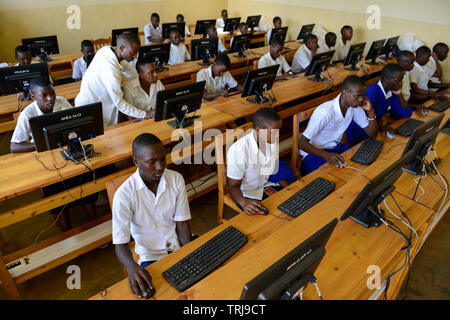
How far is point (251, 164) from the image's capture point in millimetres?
1926

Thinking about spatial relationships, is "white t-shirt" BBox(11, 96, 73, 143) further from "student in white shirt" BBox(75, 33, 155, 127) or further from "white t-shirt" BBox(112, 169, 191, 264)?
"white t-shirt" BBox(112, 169, 191, 264)

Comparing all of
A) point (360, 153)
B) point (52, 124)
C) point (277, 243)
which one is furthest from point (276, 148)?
point (52, 124)

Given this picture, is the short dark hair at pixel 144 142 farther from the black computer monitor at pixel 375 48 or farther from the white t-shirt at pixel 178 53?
the white t-shirt at pixel 178 53

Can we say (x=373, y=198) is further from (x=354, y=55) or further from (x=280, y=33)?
(x=280, y=33)

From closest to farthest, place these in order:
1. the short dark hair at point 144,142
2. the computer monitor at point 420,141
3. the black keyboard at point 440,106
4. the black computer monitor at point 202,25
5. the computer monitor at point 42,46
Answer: the short dark hair at point 144,142 < the computer monitor at point 420,141 < the black keyboard at point 440,106 < the computer monitor at point 42,46 < the black computer monitor at point 202,25

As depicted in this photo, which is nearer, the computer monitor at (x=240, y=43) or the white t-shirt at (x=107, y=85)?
the white t-shirt at (x=107, y=85)

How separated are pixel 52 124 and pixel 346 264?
1816 millimetres

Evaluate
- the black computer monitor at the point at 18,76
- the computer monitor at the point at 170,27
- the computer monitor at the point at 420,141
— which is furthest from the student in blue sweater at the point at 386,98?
the computer monitor at the point at 170,27

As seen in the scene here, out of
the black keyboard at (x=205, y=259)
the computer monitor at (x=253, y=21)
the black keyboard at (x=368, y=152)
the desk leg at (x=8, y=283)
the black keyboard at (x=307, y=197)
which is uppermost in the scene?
the computer monitor at (x=253, y=21)

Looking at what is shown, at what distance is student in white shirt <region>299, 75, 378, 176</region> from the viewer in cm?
232

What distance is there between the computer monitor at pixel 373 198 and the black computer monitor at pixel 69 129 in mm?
1660

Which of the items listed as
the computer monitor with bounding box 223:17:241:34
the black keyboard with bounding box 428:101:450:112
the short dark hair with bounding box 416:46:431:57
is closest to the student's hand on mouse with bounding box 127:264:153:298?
the black keyboard with bounding box 428:101:450:112

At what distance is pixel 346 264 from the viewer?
48.8 inches

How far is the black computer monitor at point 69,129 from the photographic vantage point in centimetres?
185
